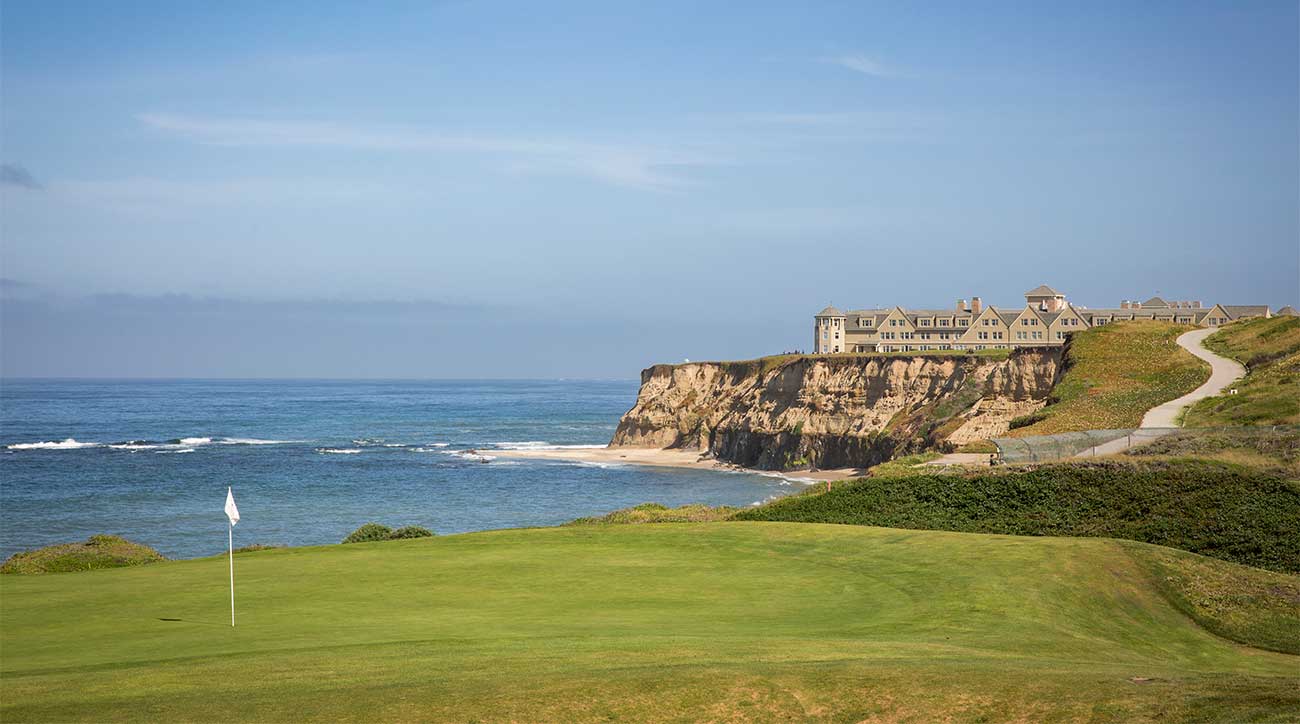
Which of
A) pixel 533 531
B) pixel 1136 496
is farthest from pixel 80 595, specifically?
pixel 1136 496

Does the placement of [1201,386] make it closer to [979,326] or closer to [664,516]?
[664,516]

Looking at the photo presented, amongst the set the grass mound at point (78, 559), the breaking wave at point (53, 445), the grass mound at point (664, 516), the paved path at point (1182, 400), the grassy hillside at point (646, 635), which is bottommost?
the breaking wave at point (53, 445)

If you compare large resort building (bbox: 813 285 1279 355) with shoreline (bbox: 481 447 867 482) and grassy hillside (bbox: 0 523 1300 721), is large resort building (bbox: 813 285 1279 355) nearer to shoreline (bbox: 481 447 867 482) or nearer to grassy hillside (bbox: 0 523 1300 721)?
shoreline (bbox: 481 447 867 482)

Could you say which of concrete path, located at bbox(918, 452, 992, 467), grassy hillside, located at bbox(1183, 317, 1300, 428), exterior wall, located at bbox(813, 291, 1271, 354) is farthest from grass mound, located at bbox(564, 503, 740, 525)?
exterior wall, located at bbox(813, 291, 1271, 354)

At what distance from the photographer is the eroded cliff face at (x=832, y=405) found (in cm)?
7838

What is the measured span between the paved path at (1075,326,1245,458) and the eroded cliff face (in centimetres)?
882

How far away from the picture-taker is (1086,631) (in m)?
20.4

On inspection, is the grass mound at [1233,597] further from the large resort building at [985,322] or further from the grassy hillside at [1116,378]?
the large resort building at [985,322]

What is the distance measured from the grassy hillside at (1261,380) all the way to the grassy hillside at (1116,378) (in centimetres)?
263

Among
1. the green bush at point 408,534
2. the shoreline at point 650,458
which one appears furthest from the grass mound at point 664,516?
the shoreline at point 650,458

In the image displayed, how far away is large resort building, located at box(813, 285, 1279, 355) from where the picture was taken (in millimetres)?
114938

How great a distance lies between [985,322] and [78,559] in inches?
4037

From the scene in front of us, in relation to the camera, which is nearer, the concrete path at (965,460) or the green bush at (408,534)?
the green bush at (408,534)

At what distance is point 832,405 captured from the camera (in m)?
96.9
